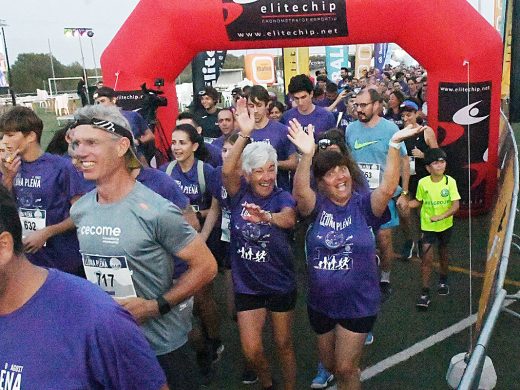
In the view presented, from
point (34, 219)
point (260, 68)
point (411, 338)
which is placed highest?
point (260, 68)

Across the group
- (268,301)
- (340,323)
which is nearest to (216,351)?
(268,301)

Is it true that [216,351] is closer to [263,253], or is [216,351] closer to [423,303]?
[263,253]

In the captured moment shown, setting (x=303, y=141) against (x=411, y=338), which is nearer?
(x=303, y=141)

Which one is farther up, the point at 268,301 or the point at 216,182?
the point at 216,182

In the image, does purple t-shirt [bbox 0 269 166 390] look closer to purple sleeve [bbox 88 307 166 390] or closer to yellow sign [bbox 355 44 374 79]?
purple sleeve [bbox 88 307 166 390]

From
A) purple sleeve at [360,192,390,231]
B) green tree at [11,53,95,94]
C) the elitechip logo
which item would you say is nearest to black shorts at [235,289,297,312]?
purple sleeve at [360,192,390,231]

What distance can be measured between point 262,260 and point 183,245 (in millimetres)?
1083

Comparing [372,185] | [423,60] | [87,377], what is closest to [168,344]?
[87,377]

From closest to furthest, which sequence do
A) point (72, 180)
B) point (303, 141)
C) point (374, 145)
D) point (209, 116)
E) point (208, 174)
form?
point (303, 141) < point (72, 180) < point (208, 174) < point (374, 145) < point (209, 116)

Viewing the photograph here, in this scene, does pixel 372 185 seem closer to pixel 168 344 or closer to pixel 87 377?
pixel 168 344

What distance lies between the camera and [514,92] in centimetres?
774

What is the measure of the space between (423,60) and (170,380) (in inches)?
225

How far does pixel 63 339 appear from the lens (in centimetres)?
127

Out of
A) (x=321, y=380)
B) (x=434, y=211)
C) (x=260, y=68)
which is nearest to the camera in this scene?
(x=321, y=380)
